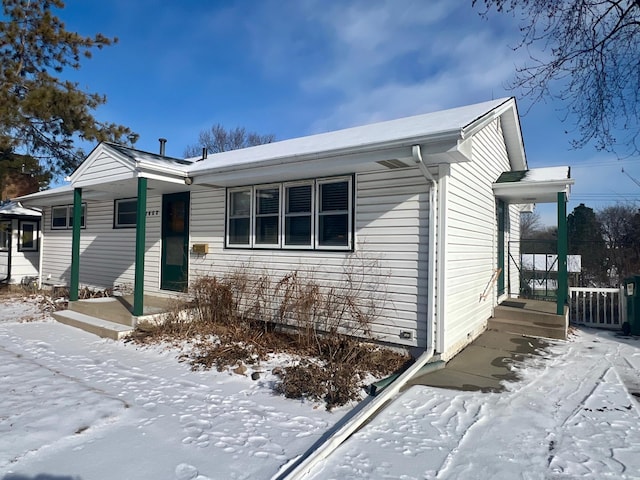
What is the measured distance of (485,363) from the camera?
18.8 feet

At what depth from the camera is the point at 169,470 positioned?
9.56ft

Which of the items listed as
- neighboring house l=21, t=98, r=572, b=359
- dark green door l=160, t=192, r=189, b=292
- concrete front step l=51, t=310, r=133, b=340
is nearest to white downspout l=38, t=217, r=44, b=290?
neighboring house l=21, t=98, r=572, b=359

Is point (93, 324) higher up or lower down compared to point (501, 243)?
lower down

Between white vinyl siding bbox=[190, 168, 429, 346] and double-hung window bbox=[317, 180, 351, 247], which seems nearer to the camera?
white vinyl siding bbox=[190, 168, 429, 346]

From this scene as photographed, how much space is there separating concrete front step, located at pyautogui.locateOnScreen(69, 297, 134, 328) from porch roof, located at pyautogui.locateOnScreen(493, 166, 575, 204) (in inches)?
313

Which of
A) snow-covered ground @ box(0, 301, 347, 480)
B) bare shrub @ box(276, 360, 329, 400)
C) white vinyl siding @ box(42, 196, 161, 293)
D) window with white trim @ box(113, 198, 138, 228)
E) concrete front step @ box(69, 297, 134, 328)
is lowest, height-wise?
snow-covered ground @ box(0, 301, 347, 480)

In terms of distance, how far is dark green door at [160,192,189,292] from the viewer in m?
8.86

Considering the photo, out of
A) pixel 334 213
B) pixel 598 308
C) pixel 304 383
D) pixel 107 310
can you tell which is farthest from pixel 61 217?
pixel 598 308

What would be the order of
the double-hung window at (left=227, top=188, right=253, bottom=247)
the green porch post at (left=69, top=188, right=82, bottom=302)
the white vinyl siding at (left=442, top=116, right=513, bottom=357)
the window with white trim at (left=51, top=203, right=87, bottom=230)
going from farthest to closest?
the window with white trim at (left=51, top=203, right=87, bottom=230) < the green porch post at (left=69, top=188, right=82, bottom=302) < the double-hung window at (left=227, top=188, right=253, bottom=247) < the white vinyl siding at (left=442, top=116, right=513, bottom=357)

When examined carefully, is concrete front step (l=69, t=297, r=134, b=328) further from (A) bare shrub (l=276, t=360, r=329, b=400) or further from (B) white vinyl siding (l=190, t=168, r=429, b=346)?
(A) bare shrub (l=276, t=360, r=329, b=400)

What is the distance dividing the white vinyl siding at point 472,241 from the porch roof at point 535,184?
255mm

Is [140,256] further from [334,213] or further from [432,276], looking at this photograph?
[432,276]

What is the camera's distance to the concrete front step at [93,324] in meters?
6.95

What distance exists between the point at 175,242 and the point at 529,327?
774 centimetres
